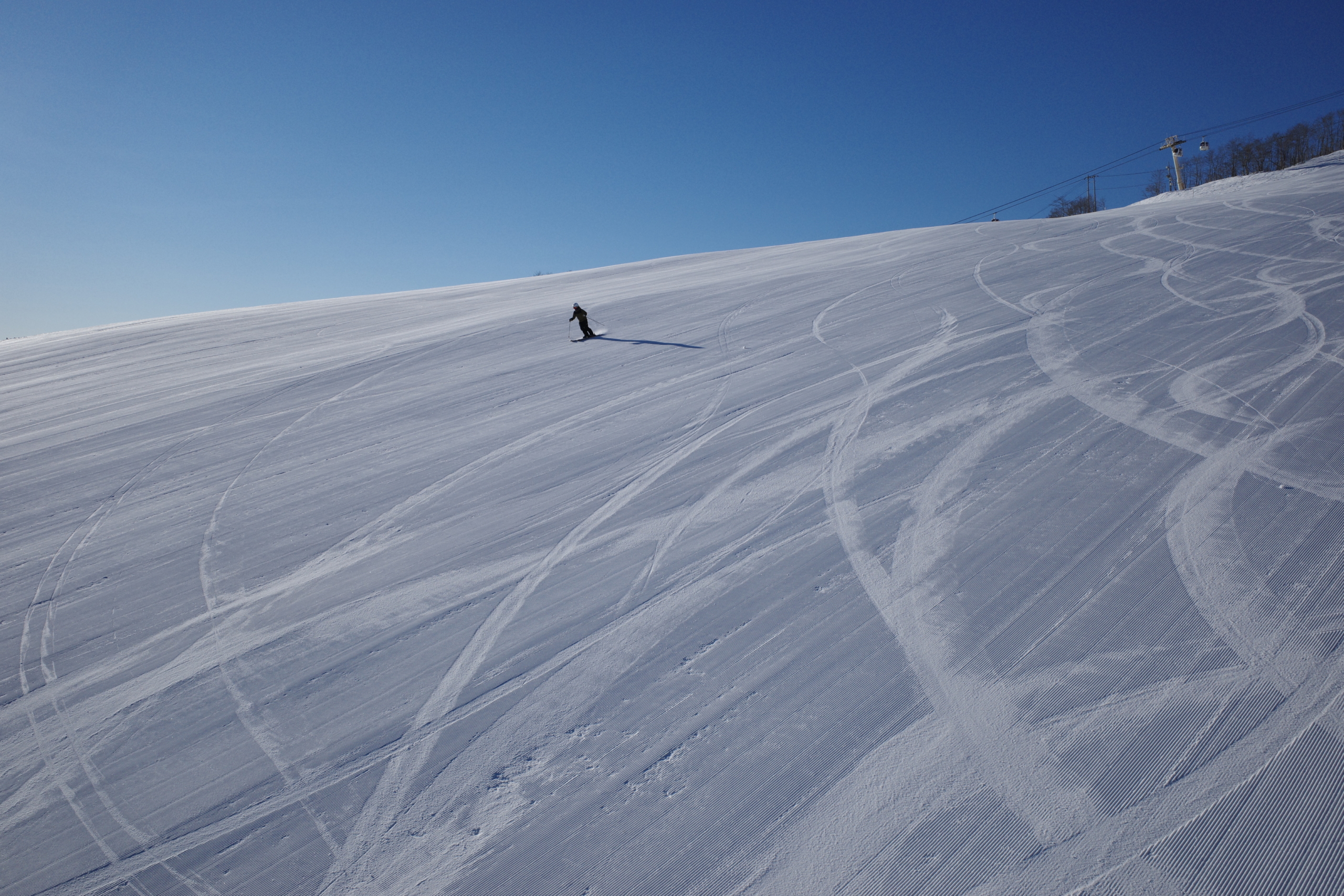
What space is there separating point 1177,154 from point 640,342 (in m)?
40.8

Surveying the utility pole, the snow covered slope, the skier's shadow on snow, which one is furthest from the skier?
the utility pole

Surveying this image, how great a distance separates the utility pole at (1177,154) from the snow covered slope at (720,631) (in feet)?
114

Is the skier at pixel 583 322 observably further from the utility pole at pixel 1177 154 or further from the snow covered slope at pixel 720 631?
the utility pole at pixel 1177 154

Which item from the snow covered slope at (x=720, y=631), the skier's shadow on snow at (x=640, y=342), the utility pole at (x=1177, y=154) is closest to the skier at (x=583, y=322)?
the skier's shadow on snow at (x=640, y=342)

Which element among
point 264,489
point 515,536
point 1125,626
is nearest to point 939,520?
point 1125,626

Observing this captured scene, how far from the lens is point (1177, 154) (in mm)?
33938

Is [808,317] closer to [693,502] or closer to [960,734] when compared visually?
[693,502]

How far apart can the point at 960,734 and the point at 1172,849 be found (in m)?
0.81

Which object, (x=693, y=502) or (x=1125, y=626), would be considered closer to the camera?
(x=1125, y=626)

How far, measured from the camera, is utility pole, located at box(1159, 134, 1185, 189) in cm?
3353

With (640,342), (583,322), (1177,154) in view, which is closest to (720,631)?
(640,342)

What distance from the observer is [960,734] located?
2879 mm

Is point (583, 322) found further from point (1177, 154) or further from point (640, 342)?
point (1177, 154)

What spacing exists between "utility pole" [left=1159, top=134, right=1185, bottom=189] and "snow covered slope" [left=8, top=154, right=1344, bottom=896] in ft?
114
